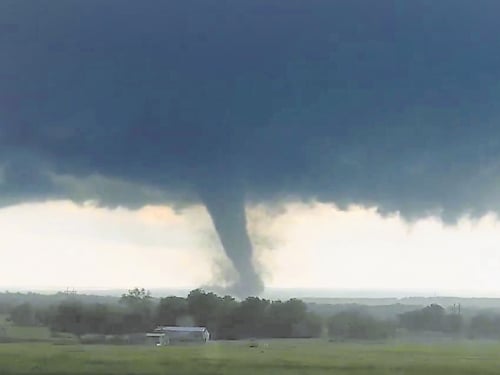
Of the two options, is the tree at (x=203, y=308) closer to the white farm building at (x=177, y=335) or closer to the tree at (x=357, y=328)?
the white farm building at (x=177, y=335)

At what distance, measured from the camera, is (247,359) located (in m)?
16.2

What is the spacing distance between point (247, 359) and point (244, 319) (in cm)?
102

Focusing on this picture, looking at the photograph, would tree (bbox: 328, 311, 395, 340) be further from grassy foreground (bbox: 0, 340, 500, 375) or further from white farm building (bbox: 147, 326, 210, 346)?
white farm building (bbox: 147, 326, 210, 346)

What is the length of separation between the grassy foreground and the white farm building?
21 centimetres

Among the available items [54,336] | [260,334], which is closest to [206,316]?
[260,334]

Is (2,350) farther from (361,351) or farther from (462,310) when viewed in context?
(462,310)

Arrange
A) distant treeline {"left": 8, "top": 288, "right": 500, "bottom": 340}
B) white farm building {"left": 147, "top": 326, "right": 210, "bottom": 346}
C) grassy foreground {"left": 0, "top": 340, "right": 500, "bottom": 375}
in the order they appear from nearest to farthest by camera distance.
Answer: grassy foreground {"left": 0, "top": 340, "right": 500, "bottom": 375}, white farm building {"left": 147, "top": 326, "right": 210, "bottom": 346}, distant treeline {"left": 8, "top": 288, "right": 500, "bottom": 340}

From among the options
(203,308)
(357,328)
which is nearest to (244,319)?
(203,308)

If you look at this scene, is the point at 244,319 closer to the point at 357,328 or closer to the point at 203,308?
the point at 203,308

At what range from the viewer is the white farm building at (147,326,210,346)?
16.5m

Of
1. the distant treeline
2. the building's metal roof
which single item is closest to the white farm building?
the building's metal roof

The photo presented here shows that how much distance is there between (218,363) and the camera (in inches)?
637

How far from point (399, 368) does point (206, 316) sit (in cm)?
290

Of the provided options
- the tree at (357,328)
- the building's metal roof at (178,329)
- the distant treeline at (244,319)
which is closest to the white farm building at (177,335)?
the building's metal roof at (178,329)
